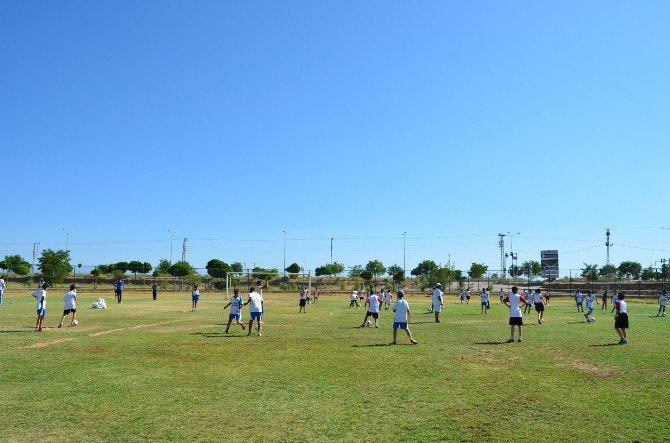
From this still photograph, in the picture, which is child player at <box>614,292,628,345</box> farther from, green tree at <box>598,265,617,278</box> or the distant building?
green tree at <box>598,265,617,278</box>

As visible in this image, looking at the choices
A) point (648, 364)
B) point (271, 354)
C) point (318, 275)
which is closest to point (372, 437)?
point (271, 354)

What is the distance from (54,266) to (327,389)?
3180 inches

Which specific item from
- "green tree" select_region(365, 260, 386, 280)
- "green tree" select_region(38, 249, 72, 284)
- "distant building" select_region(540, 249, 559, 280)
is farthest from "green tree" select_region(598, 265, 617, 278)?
"green tree" select_region(38, 249, 72, 284)

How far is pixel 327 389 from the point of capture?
10.6 m

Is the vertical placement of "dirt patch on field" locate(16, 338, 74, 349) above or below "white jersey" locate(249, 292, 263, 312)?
below

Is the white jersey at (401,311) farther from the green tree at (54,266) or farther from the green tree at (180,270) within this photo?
the green tree at (180,270)

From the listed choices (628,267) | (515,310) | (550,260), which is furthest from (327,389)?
(628,267)

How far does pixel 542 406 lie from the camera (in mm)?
9320

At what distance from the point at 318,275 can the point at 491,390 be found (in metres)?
94.5

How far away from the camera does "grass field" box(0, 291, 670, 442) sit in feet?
26.1

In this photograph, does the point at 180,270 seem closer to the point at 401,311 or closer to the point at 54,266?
the point at 54,266

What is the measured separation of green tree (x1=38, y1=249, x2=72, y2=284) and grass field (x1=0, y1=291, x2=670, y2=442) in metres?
67.5

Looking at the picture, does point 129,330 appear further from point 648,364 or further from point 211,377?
point 648,364

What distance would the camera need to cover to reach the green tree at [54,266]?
260ft
